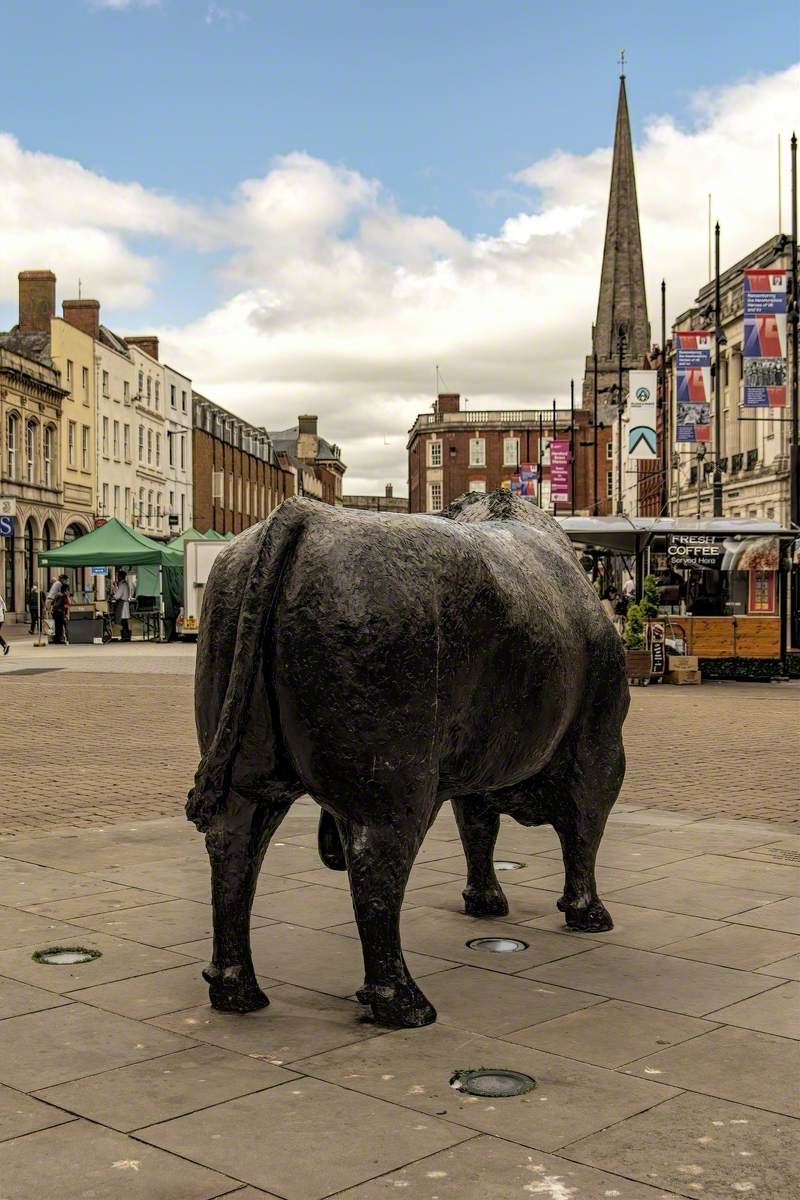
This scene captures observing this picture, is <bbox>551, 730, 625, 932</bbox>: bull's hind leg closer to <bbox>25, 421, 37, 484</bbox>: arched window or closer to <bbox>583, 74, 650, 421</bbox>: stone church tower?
<bbox>25, 421, 37, 484</bbox>: arched window

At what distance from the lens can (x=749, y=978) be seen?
15.8 ft

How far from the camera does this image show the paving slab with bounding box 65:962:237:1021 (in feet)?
14.6

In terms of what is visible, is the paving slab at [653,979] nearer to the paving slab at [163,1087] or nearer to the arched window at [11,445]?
the paving slab at [163,1087]

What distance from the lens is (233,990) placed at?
4.40 m

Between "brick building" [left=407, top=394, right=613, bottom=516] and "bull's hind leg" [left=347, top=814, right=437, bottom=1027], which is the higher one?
"brick building" [left=407, top=394, right=613, bottom=516]


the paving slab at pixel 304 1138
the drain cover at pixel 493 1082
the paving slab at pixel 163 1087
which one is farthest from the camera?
the drain cover at pixel 493 1082

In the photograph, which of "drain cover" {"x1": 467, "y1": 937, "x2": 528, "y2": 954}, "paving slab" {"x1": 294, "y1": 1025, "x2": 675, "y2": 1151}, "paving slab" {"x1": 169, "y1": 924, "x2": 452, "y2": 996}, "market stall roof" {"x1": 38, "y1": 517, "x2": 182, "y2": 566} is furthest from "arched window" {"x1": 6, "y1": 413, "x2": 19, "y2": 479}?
"paving slab" {"x1": 294, "y1": 1025, "x2": 675, "y2": 1151}

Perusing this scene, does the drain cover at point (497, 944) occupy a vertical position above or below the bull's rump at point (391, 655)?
below

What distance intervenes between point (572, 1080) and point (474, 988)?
3.14 ft

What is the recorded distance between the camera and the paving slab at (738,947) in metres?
5.07

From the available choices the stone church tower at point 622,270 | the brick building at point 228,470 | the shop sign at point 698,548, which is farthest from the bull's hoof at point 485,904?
the stone church tower at point 622,270

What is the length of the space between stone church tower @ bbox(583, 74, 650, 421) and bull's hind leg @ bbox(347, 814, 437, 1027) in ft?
320

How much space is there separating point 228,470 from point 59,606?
185 ft

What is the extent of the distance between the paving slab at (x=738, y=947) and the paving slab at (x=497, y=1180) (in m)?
1.98
